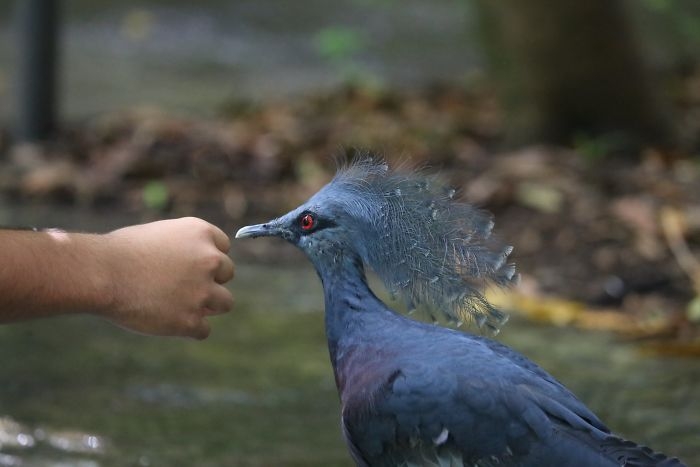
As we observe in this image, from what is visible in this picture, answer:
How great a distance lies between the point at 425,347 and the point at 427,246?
257 millimetres

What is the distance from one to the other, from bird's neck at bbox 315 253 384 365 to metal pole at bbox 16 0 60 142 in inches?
183

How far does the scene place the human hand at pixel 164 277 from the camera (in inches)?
107

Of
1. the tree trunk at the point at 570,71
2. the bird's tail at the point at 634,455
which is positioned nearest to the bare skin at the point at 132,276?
the bird's tail at the point at 634,455

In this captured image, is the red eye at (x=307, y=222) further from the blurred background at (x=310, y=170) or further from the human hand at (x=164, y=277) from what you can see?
the blurred background at (x=310, y=170)

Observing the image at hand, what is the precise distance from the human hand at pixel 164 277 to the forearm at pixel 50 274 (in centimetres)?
4

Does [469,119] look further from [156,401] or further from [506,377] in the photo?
[506,377]

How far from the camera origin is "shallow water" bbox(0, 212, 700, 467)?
3.77 metres

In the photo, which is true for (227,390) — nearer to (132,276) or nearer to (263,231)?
(263,231)

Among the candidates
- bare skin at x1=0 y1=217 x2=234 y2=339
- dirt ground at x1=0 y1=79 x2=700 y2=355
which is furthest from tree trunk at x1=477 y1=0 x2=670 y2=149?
bare skin at x1=0 y1=217 x2=234 y2=339

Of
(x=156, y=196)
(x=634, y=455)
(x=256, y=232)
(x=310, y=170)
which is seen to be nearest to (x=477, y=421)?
(x=634, y=455)

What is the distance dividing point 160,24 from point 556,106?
388cm

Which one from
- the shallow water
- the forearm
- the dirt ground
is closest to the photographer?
the forearm

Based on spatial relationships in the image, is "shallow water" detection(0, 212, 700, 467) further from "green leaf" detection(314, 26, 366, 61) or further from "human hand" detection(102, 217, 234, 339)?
"green leaf" detection(314, 26, 366, 61)

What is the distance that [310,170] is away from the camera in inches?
266
